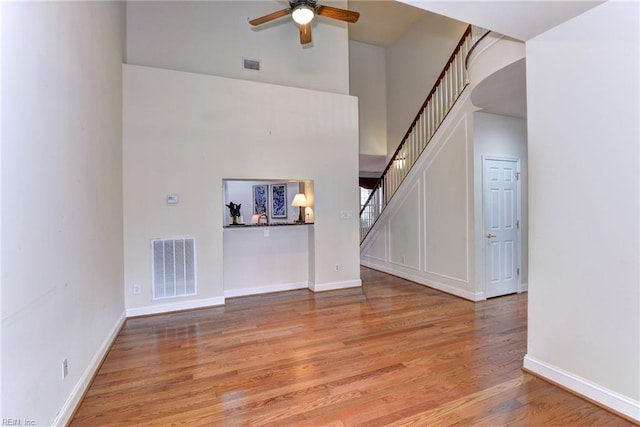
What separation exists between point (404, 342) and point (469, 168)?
2.68m

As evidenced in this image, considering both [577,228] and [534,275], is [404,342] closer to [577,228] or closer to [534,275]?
[534,275]

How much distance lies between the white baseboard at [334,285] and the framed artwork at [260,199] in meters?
1.49

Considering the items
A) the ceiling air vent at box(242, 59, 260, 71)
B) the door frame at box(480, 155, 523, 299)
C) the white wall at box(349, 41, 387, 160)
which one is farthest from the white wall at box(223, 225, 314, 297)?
the white wall at box(349, 41, 387, 160)

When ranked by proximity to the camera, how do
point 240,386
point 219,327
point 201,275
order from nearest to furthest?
point 240,386, point 219,327, point 201,275

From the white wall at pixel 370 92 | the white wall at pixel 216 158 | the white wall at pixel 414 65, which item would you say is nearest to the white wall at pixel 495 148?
the white wall at pixel 216 158

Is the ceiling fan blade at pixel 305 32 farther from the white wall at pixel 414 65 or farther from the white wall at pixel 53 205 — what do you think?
the white wall at pixel 414 65

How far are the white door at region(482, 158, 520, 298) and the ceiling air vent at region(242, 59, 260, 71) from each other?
12.1 ft

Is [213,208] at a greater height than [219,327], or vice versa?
[213,208]

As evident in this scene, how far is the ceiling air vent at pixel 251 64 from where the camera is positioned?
4570mm

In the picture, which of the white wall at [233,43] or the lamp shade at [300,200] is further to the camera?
the lamp shade at [300,200]

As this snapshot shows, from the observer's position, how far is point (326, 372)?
2.50 metres

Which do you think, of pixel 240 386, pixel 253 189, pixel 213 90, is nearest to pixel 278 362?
pixel 240 386

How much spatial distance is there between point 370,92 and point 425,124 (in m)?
2.83

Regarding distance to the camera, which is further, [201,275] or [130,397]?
[201,275]
